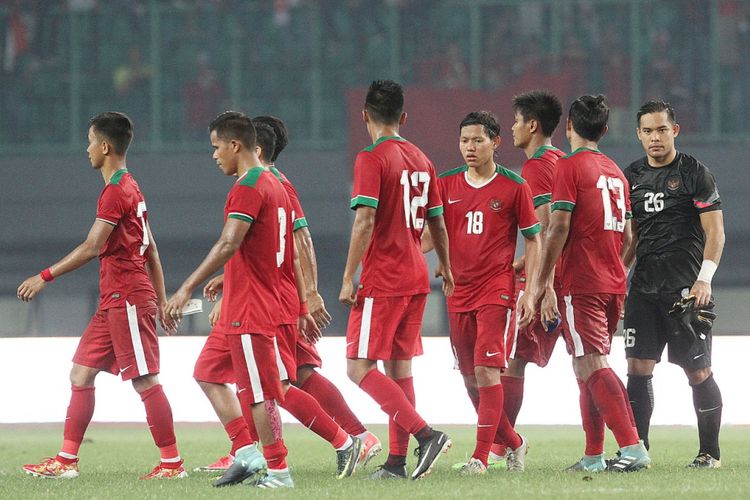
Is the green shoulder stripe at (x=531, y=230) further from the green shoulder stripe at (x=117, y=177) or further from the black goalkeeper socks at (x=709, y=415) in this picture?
the green shoulder stripe at (x=117, y=177)

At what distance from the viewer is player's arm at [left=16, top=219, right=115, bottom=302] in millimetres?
5180

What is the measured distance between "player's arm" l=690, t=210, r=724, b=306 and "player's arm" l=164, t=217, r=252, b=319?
6.90 ft

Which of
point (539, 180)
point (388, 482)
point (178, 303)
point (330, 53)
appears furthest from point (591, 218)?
point (330, 53)

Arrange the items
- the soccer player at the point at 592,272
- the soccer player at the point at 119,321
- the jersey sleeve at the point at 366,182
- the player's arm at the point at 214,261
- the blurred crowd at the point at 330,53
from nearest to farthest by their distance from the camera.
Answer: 1. the player's arm at the point at 214,261
2. the jersey sleeve at the point at 366,182
3. the soccer player at the point at 592,272
4. the soccer player at the point at 119,321
5. the blurred crowd at the point at 330,53

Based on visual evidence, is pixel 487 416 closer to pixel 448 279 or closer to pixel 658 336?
pixel 448 279

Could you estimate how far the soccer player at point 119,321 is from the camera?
5512 mm

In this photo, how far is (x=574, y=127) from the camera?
570 cm

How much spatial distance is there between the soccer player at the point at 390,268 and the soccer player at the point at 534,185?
0.65m

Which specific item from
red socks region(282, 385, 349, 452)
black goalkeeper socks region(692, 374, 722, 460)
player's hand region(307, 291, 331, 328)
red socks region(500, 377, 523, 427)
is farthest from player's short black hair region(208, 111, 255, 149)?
black goalkeeper socks region(692, 374, 722, 460)

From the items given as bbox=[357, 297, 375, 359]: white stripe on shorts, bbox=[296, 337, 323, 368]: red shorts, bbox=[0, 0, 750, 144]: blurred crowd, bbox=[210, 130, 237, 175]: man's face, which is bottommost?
bbox=[296, 337, 323, 368]: red shorts

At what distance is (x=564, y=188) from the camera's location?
18.0 feet

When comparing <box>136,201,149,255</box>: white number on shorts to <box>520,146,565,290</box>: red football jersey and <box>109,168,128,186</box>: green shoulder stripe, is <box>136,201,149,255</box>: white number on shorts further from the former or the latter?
<box>520,146,565,290</box>: red football jersey

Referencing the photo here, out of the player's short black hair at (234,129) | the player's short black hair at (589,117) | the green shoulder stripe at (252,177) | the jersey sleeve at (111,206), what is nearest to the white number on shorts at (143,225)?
the jersey sleeve at (111,206)

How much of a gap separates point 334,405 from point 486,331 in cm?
86
